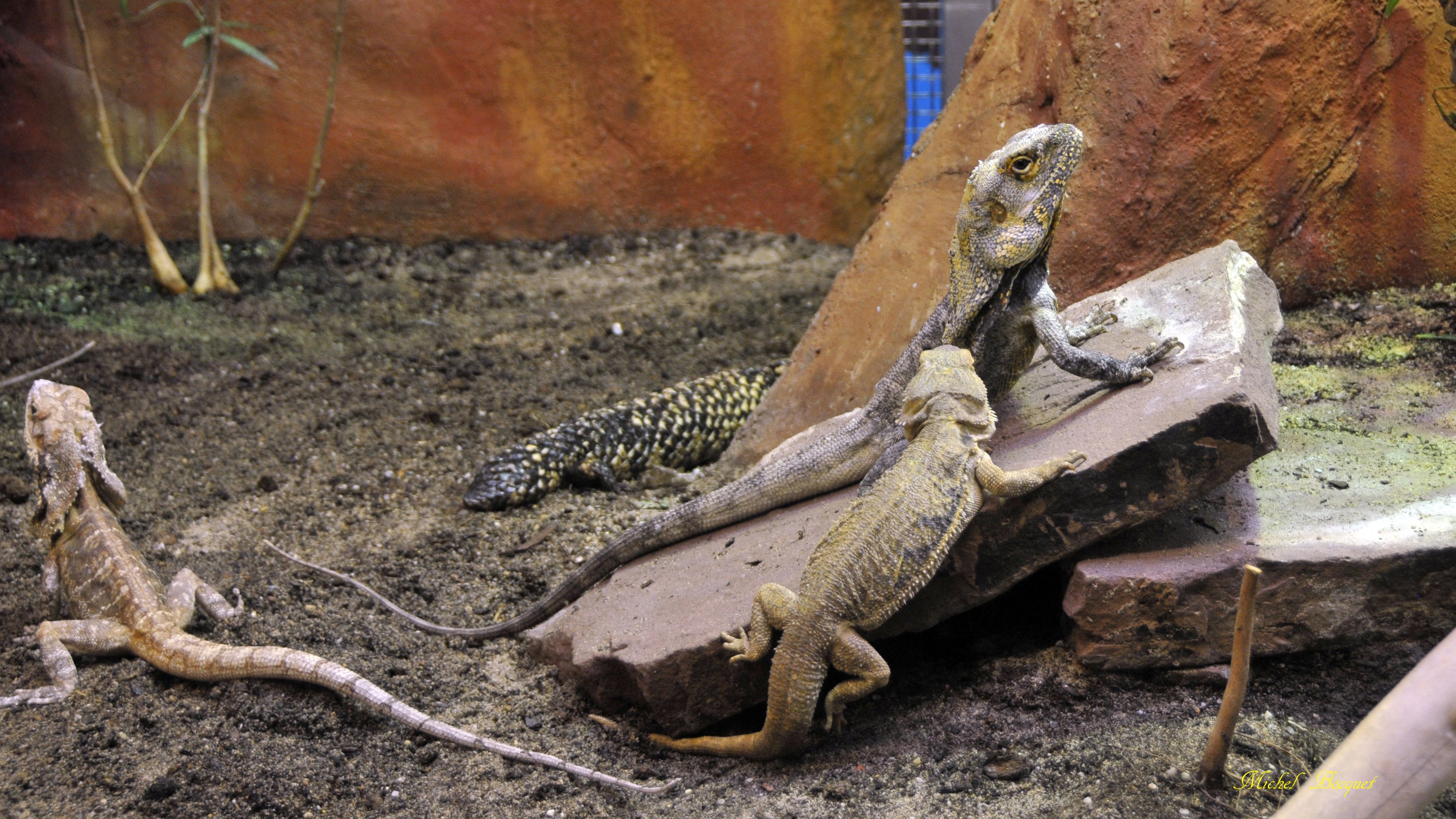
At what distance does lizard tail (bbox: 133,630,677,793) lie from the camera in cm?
311

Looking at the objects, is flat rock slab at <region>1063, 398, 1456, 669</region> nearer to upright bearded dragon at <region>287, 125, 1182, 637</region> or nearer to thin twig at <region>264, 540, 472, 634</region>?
upright bearded dragon at <region>287, 125, 1182, 637</region>

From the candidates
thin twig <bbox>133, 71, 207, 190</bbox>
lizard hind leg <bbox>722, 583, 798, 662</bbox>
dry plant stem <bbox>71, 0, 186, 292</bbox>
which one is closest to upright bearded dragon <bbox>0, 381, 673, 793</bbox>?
lizard hind leg <bbox>722, 583, 798, 662</bbox>

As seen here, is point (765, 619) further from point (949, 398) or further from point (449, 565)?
point (449, 565)

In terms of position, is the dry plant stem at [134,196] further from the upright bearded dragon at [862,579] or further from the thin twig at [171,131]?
the upright bearded dragon at [862,579]

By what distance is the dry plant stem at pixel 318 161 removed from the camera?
22.8ft

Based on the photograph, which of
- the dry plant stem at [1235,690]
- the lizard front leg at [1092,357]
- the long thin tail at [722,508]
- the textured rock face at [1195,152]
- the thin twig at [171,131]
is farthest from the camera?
the thin twig at [171,131]

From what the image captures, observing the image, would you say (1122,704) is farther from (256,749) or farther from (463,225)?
(463,225)

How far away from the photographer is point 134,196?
271 inches

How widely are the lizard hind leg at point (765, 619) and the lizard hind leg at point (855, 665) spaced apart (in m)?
0.16

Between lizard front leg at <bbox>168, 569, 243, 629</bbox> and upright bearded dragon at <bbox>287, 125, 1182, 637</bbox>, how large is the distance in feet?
1.44

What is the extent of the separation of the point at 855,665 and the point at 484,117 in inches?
260

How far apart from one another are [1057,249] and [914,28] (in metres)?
6.17
